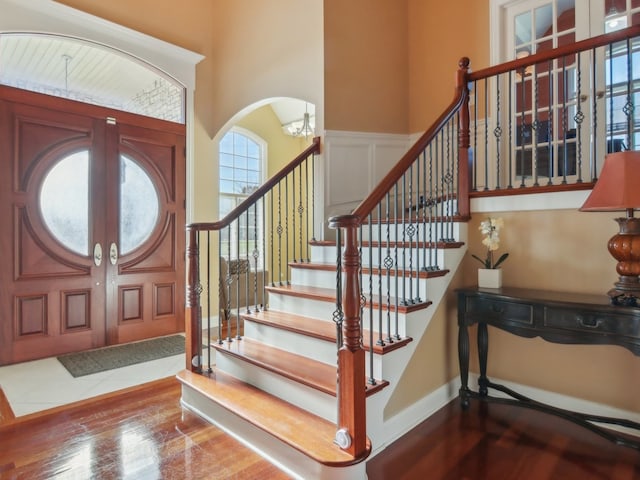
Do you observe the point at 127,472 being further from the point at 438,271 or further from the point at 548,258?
the point at 548,258

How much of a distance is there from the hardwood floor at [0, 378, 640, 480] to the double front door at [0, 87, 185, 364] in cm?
154

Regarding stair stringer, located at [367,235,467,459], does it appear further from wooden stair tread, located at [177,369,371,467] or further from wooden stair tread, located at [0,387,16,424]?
Result: wooden stair tread, located at [0,387,16,424]

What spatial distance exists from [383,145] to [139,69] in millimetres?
3112

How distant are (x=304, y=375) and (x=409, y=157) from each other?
1.54m

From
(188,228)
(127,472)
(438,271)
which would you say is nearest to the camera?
(127,472)

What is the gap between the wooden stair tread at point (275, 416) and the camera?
178 centimetres

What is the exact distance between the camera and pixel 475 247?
2836 mm

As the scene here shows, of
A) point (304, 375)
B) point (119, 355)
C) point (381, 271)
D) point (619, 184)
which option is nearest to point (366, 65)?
point (381, 271)

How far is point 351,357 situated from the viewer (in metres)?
1.78

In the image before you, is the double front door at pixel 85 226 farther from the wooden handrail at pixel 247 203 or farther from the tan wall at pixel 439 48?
the tan wall at pixel 439 48

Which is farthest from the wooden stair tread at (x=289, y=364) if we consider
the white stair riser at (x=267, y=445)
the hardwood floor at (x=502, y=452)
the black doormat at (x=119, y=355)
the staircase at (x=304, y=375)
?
the black doormat at (x=119, y=355)

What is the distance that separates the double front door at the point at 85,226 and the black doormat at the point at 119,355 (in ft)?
0.56

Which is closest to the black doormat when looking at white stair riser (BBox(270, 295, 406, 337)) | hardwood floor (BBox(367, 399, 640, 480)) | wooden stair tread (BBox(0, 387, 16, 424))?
wooden stair tread (BBox(0, 387, 16, 424))

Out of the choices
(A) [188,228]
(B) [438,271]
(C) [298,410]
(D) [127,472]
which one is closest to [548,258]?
(B) [438,271]
